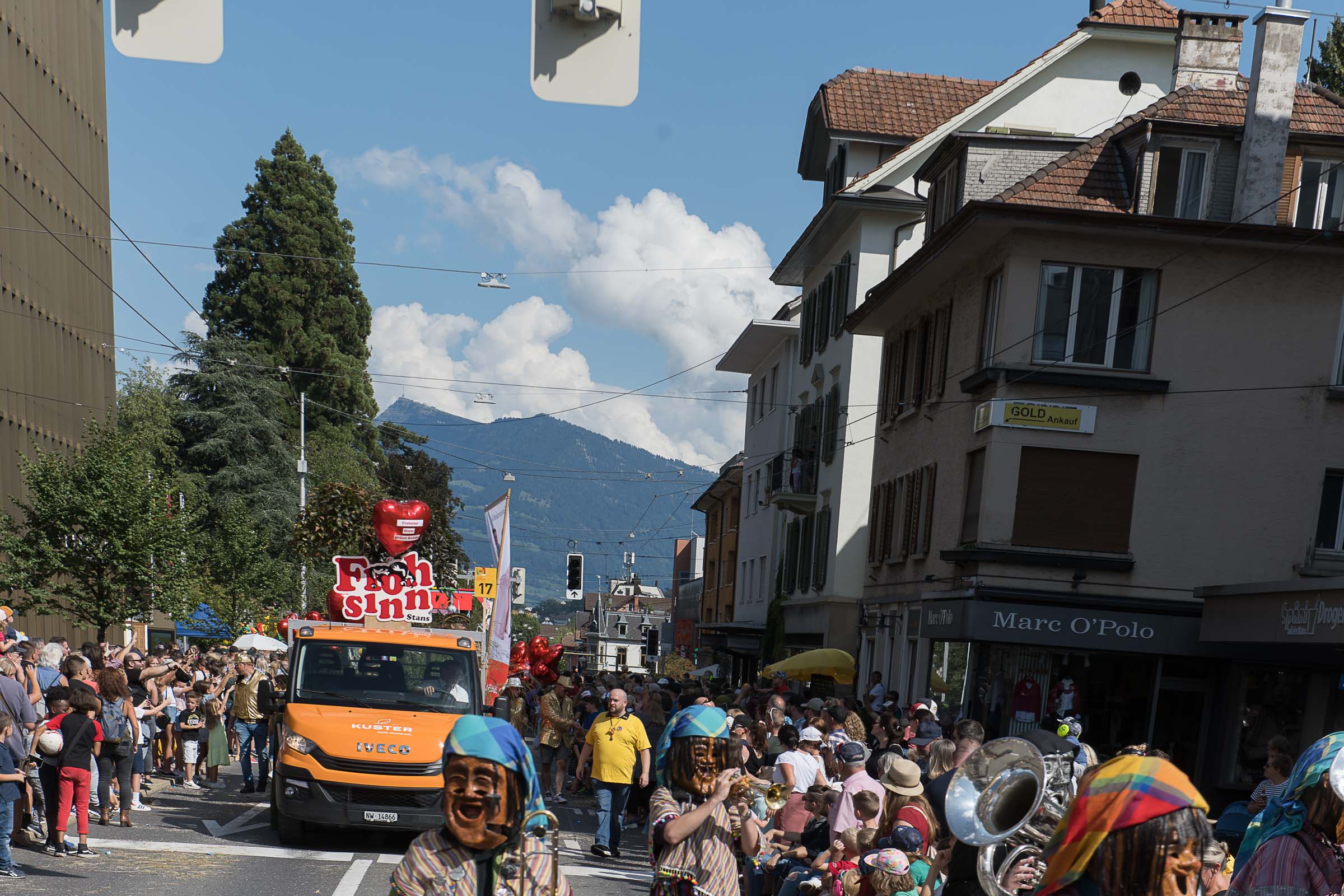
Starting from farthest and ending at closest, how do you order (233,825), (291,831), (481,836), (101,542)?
(101,542) < (233,825) < (291,831) < (481,836)

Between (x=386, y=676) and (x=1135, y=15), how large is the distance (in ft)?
76.2

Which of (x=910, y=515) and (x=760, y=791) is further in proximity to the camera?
(x=910, y=515)

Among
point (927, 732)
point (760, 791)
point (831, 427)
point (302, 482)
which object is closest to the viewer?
point (760, 791)

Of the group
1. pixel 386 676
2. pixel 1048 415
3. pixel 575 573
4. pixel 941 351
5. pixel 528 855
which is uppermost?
pixel 941 351

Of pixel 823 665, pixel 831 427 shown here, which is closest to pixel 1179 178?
pixel 823 665

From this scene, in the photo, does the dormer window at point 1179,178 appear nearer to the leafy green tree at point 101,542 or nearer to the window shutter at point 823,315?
the window shutter at point 823,315

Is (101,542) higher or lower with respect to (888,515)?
lower

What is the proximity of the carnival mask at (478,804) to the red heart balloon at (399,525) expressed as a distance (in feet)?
47.2

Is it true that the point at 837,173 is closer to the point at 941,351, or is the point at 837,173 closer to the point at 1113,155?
the point at 941,351

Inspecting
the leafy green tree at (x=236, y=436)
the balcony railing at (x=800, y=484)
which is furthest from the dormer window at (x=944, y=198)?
the leafy green tree at (x=236, y=436)

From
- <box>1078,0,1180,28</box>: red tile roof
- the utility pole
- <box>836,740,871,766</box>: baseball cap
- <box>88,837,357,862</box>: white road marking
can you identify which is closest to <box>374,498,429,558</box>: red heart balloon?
<box>88,837,357,862</box>: white road marking

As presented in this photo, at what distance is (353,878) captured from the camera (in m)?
11.9

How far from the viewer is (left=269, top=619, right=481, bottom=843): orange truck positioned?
1323 centimetres

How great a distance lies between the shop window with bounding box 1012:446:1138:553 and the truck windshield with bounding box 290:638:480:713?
9918 mm
